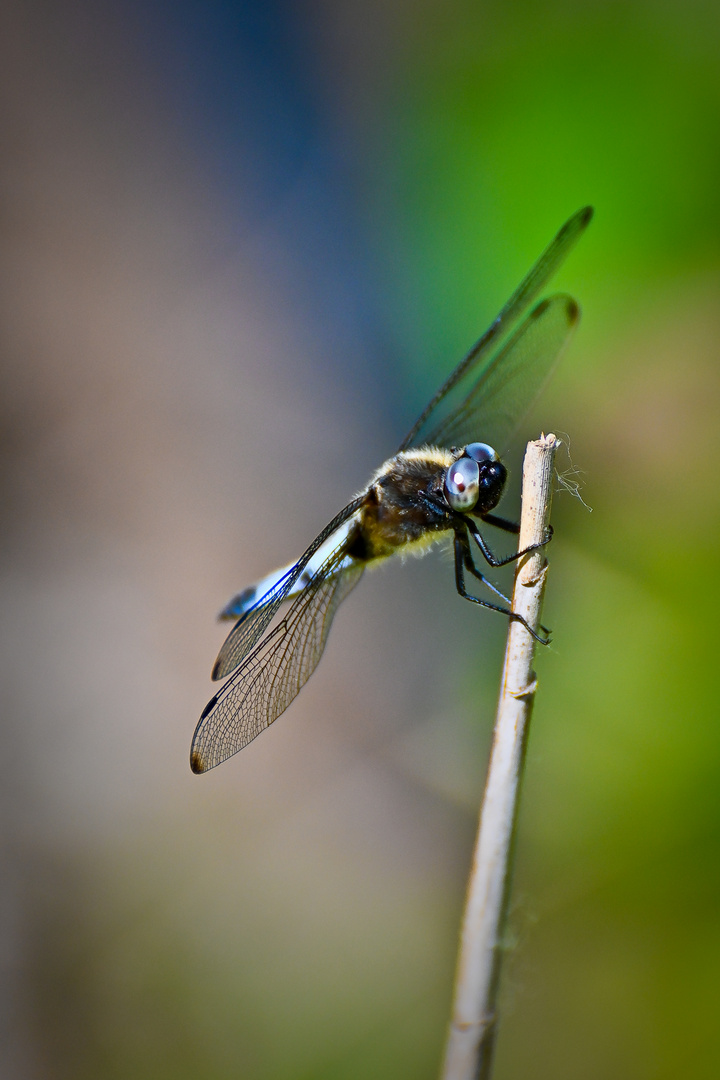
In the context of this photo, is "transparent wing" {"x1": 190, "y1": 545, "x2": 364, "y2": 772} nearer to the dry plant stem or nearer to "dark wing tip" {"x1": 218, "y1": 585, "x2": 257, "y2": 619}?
"dark wing tip" {"x1": 218, "y1": 585, "x2": 257, "y2": 619}

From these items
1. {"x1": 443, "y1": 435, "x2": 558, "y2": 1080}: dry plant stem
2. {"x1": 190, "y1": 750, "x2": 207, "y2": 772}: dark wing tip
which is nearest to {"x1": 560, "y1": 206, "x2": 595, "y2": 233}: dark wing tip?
{"x1": 443, "y1": 435, "x2": 558, "y2": 1080}: dry plant stem

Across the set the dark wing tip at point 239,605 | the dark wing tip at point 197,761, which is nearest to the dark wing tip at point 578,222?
the dark wing tip at point 239,605

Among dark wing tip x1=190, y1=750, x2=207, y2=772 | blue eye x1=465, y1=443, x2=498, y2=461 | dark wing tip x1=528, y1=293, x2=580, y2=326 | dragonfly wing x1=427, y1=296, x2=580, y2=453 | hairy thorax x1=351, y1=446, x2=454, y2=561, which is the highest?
dark wing tip x1=528, y1=293, x2=580, y2=326

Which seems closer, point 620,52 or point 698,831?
point 698,831

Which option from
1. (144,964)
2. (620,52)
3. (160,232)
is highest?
(620,52)

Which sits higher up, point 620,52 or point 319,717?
point 620,52

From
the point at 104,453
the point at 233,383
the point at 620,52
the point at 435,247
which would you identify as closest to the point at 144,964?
the point at 104,453

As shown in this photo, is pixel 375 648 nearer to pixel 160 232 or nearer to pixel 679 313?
pixel 679 313
